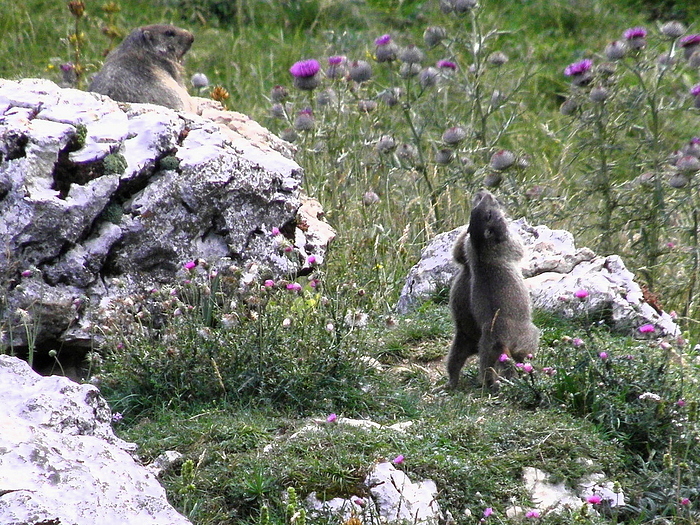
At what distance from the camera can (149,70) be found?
791cm

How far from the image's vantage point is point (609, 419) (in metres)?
4.54

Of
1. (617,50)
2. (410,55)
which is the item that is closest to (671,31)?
(617,50)

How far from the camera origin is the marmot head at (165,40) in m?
8.30

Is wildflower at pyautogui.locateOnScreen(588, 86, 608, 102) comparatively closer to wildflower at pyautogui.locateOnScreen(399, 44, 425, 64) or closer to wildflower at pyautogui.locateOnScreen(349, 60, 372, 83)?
wildflower at pyautogui.locateOnScreen(399, 44, 425, 64)

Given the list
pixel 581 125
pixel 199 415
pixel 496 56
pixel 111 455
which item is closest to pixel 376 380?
pixel 199 415

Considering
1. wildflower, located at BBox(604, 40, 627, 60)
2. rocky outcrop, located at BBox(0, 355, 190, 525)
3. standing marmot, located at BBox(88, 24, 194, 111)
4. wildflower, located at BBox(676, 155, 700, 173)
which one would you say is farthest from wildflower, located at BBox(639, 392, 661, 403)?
standing marmot, located at BBox(88, 24, 194, 111)

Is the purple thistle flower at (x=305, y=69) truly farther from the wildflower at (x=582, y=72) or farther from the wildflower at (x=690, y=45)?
the wildflower at (x=690, y=45)

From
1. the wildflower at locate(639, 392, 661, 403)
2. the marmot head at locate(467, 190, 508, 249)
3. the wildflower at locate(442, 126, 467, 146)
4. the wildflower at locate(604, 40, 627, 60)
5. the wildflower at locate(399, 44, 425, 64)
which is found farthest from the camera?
the wildflower at locate(399, 44, 425, 64)

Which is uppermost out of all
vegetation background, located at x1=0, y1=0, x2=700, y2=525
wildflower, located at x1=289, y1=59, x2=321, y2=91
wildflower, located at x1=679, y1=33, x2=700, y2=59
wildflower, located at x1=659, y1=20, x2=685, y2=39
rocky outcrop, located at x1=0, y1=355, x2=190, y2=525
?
wildflower, located at x1=659, y1=20, x2=685, y2=39

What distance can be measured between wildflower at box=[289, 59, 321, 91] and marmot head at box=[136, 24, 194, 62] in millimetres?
1396

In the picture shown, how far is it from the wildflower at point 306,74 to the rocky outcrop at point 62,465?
14.6 ft

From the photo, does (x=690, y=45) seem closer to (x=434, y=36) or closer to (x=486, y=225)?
(x=434, y=36)

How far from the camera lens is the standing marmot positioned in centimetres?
752

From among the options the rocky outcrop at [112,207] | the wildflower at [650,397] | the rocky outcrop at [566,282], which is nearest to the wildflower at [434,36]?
the rocky outcrop at [566,282]
